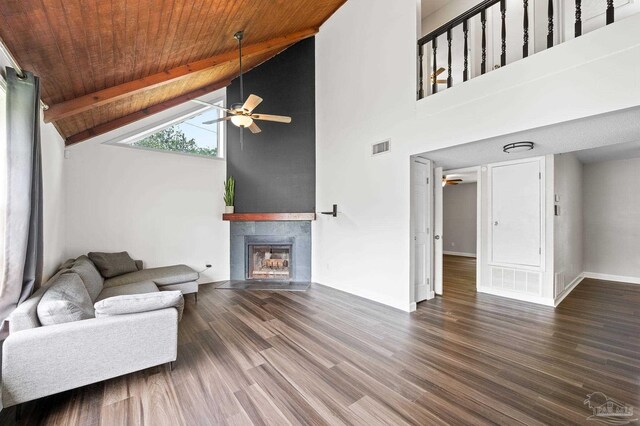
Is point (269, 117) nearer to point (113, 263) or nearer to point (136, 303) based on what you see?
point (136, 303)

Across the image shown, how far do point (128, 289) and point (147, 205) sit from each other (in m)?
1.94

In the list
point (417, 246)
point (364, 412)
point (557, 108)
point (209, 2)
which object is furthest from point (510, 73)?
point (364, 412)

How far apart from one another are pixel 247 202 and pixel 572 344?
521cm

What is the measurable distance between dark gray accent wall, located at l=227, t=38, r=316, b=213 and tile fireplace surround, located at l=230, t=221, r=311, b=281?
309mm

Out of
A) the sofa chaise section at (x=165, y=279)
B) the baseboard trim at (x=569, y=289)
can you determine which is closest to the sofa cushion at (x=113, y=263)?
the sofa chaise section at (x=165, y=279)

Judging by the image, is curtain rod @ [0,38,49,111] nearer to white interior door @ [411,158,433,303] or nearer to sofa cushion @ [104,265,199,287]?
sofa cushion @ [104,265,199,287]

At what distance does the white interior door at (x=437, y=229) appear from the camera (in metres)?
4.42

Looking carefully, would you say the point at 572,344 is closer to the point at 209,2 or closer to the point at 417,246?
the point at 417,246

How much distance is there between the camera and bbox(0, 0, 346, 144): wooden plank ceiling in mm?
1888

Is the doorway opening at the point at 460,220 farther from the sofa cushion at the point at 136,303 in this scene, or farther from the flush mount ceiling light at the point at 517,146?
the sofa cushion at the point at 136,303

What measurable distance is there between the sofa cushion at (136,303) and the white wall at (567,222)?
197 inches

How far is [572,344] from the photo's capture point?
8.71 feet

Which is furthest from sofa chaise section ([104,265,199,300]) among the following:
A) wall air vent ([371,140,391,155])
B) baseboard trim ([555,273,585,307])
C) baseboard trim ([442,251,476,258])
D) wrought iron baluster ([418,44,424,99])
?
baseboard trim ([442,251,476,258])

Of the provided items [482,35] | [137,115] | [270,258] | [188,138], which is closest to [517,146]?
[482,35]
